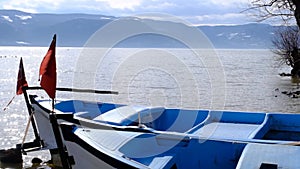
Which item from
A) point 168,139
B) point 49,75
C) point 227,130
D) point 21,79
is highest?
point 49,75

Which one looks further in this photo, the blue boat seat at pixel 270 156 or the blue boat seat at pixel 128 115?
the blue boat seat at pixel 128 115

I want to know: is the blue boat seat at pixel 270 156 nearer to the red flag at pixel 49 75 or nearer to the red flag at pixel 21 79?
the red flag at pixel 49 75

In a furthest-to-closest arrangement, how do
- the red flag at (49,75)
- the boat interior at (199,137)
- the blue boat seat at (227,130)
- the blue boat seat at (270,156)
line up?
the blue boat seat at (227,130) → the boat interior at (199,137) → the red flag at (49,75) → the blue boat seat at (270,156)

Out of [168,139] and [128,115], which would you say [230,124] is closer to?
[128,115]

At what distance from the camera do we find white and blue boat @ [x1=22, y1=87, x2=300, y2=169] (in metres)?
7.42

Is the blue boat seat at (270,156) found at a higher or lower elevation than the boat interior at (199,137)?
higher

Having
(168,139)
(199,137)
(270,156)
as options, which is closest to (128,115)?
(168,139)

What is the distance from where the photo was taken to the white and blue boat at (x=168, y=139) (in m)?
7.42

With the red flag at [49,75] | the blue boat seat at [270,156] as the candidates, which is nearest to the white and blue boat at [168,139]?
the blue boat seat at [270,156]

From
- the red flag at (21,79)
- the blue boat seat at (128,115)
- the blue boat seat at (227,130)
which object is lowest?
the blue boat seat at (227,130)

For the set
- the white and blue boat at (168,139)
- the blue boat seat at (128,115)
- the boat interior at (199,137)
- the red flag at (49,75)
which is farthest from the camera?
the blue boat seat at (128,115)

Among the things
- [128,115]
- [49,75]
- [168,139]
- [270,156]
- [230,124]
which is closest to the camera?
[49,75]

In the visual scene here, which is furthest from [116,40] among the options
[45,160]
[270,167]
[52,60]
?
[45,160]

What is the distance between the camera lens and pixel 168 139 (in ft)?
29.2
